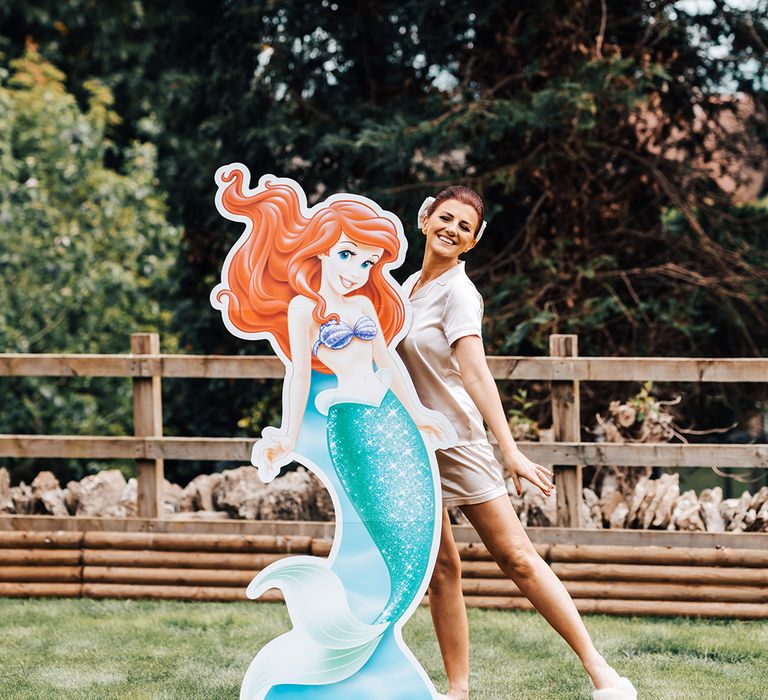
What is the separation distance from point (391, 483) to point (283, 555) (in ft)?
7.06

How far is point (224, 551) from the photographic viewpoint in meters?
5.65

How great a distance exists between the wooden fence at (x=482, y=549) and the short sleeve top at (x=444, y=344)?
1864 millimetres

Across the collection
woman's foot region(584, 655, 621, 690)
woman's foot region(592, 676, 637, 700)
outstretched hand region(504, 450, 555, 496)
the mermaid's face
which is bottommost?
woman's foot region(592, 676, 637, 700)

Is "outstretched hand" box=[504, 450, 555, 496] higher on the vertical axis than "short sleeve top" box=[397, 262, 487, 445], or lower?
lower

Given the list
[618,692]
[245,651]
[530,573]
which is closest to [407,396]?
[530,573]

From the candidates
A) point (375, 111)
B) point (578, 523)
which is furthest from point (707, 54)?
point (578, 523)

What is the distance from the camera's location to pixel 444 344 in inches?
145

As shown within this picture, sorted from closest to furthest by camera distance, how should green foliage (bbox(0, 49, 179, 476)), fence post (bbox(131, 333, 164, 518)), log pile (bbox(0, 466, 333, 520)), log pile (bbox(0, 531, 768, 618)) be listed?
log pile (bbox(0, 531, 768, 618)) < fence post (bbox(131, 333, 164, 518)) < log pile (bbox(0, 466, 333, 520)) < green foliage (bbox(0, 49, 179, 476))

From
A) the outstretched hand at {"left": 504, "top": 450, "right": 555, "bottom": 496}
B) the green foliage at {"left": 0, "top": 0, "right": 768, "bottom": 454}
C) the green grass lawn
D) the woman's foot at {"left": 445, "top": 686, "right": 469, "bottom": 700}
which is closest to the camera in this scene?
the outstretched hand at {"left": 504, "top": 450, "right": 555, "bottom": 496}

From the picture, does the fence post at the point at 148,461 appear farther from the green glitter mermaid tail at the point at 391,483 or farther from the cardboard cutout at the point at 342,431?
the green glitter mermaid tail at the point at 391,483

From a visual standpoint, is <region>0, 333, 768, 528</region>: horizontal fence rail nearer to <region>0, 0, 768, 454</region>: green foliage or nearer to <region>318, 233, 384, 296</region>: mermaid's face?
<region>318, 233, 384, 296</region>: mermaid's face

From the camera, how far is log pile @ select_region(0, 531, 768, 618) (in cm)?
517

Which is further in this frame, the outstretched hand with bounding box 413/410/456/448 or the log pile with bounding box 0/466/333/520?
the log pile with bounding box 0/466/333/520

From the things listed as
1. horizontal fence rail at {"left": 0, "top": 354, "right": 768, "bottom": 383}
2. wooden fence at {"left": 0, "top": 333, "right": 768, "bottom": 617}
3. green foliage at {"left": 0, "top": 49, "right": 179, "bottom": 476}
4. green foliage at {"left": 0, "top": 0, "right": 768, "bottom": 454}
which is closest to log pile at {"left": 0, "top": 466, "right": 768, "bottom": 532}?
wooden fence at {"left": 0, "top": 333, "right": 768, "bottom": 617}
